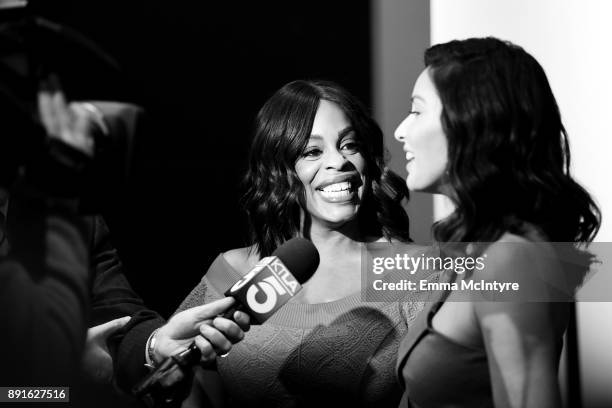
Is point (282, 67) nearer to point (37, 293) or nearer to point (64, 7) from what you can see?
point (64, 7)

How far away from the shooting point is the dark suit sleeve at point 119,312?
1816mm

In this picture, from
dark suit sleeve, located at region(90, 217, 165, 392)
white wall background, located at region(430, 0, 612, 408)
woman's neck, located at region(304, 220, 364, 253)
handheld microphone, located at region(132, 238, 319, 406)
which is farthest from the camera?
white wall background, located at region(430, 0, 612, 408)

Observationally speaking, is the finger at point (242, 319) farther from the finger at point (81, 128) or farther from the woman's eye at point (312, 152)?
the woman's eye at point (312, 152)

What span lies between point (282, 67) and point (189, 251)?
669 mm

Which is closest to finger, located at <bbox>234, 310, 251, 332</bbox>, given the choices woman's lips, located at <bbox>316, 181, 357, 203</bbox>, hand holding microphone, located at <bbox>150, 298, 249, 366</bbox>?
hand holding microphone, located at <bbox>150, 298, 249, 366</bbox>

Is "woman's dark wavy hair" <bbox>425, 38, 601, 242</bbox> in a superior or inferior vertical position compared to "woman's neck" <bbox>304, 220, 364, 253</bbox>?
superior

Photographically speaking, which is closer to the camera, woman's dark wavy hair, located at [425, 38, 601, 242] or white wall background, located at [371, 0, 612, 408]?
woman's dark wavy hair, located at [425, 38, 601, 242]

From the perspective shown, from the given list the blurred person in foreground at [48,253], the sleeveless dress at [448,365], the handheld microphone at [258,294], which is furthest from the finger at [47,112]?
the sleeveless dress at [448,365]

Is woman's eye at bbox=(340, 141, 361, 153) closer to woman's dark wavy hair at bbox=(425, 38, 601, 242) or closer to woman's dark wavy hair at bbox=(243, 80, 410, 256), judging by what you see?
woman's dark wavy hair at bbox=(243, 80, 410, 256)

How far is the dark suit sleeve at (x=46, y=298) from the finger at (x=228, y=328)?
0.34 meters

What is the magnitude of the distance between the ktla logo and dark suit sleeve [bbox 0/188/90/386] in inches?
15.4

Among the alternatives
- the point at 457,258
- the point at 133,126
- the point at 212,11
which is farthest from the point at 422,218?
the point at 133,126

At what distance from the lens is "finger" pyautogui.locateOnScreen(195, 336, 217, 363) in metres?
1.33

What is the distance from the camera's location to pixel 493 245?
4.59 ft
